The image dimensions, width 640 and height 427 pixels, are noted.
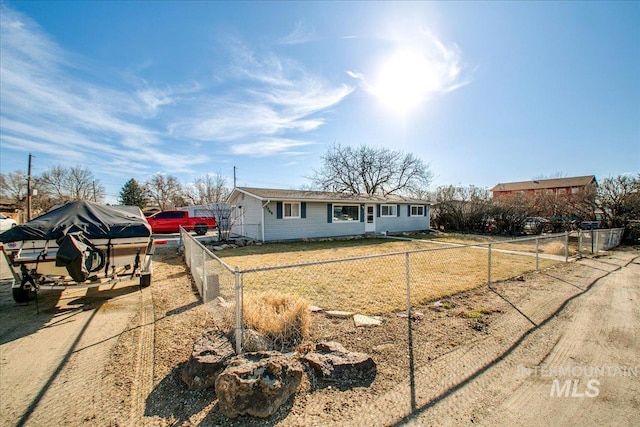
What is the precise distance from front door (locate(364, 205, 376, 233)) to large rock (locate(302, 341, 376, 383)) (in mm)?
15773

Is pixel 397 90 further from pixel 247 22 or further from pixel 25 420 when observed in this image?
pixel 25 420

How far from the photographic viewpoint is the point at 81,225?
5.17 metres

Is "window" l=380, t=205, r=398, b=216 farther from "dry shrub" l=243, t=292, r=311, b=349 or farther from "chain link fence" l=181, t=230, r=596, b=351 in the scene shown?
"dry shrub" l=243, t=292, r=311, b=349

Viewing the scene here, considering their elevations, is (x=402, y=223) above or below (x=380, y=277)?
above

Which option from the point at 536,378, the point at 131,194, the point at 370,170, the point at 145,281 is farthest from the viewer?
the point at 131,194

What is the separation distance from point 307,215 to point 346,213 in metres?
3.02

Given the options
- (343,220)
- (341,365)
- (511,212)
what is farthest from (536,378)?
(511,212)

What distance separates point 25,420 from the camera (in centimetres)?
217

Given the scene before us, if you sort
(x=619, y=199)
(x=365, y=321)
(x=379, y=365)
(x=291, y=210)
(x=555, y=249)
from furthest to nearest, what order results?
(x=619, y=199) < (x=291, y=210) < (x=555, y=249) < (x=365, y=321) < (x=379, y=365)

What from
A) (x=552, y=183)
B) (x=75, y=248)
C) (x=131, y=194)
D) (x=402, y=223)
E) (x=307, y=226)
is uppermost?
(x=552, y=183)

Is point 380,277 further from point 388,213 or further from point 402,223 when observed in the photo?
point 402,223

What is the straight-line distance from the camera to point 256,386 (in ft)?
7.14

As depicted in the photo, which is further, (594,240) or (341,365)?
(594,240)

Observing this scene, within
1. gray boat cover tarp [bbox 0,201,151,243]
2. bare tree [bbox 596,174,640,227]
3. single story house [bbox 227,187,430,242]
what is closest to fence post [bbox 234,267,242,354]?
gray boat cover tarp [bbox 0,201,151,243]
